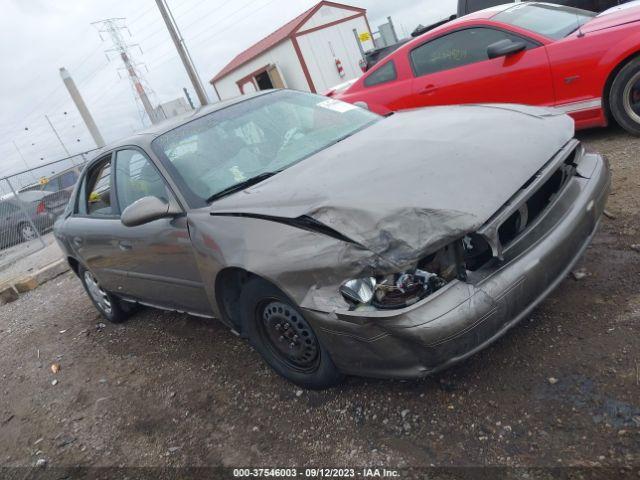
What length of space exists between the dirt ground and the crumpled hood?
814mm

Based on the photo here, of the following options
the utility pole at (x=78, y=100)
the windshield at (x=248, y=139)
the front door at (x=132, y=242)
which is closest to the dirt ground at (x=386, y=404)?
the front door at (x=132, y=242)

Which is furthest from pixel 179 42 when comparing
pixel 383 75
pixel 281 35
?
pixel 383 75

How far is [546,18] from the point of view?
5.14 m

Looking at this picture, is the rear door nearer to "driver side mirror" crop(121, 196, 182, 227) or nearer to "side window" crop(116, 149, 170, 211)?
"side window" crop(116, 149, 170, 211)

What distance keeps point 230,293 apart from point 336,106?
64.1 inches

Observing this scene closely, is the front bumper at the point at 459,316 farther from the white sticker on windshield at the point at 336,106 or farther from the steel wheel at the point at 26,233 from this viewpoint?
the steel wheel at the point at 26,233

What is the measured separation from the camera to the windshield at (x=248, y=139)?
9.37ft

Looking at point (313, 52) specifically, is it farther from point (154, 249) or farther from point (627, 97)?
point (154, 249)

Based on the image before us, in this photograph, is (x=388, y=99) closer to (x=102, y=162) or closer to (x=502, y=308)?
(x=102, y=162)

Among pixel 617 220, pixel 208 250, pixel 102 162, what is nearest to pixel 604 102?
pixel 617 220

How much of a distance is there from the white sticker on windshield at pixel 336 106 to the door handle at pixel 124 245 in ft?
5.53

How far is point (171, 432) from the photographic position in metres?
2.80

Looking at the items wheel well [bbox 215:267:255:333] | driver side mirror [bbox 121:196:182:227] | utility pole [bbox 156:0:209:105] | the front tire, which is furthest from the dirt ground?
utility pole [bbox 156:0:209:105]

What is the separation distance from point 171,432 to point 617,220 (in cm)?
316
